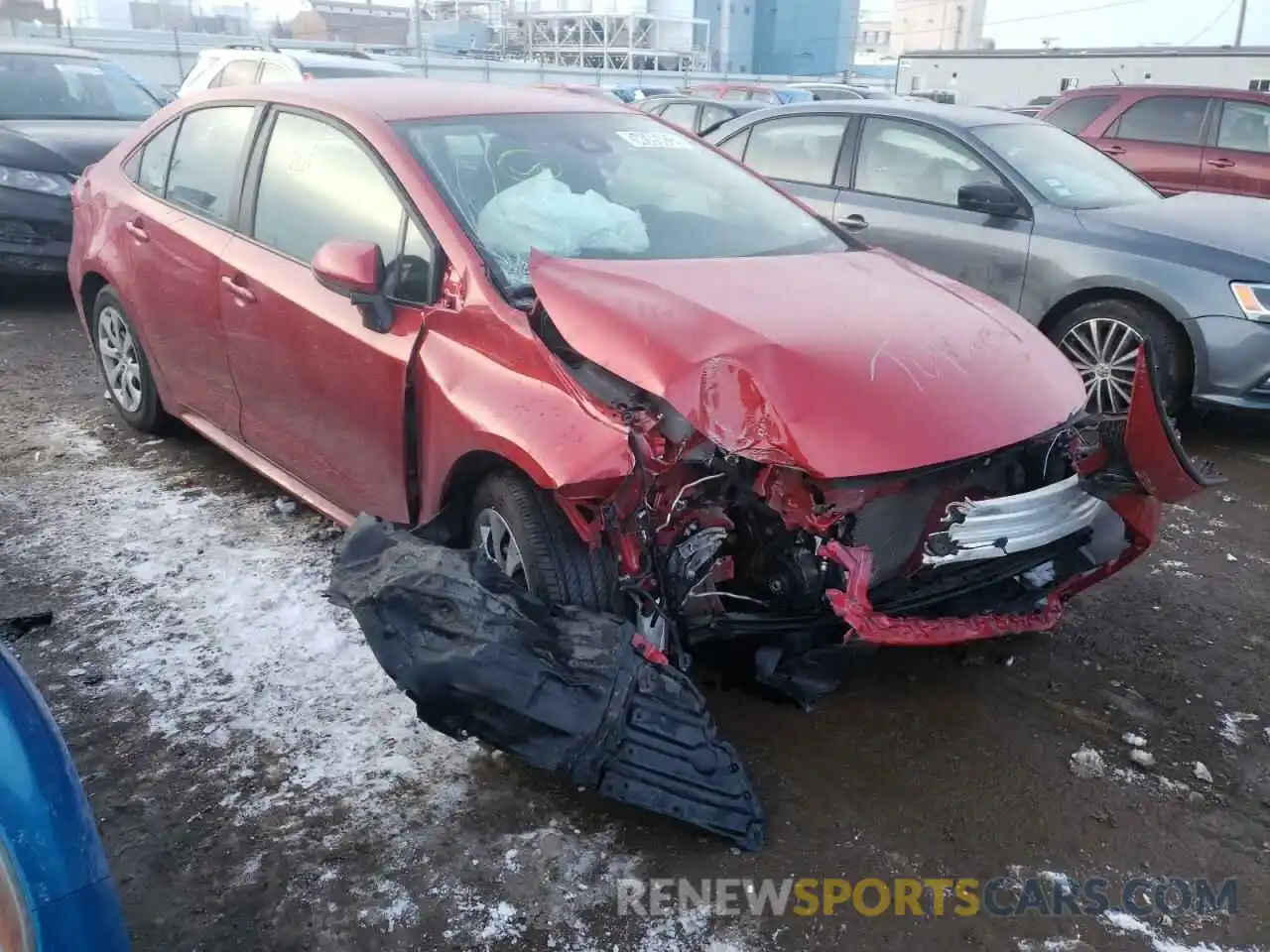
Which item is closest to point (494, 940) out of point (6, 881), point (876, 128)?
point (6, 881)

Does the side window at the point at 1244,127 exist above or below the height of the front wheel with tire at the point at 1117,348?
above

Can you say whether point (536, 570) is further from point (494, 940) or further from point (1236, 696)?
point (1236, 696)

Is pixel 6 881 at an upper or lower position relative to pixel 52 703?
upper

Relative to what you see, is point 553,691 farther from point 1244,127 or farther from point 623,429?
point 1244,127

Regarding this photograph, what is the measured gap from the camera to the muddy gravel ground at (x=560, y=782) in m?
2.41

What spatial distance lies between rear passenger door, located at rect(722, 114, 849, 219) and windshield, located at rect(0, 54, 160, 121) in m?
4.96

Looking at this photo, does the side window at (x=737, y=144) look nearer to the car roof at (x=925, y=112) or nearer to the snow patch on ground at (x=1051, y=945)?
the car roof at (x=925, y=112)

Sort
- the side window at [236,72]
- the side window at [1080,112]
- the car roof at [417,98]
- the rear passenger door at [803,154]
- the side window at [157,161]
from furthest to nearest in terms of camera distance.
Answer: the side window at [236,72]
the side window at [1080,112]
the rear passenger door at [803,154]
the side window at [157,161]
the car roof at [417,98]

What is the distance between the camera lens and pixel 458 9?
4900 centimetres

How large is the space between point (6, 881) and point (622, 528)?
62.2 inches

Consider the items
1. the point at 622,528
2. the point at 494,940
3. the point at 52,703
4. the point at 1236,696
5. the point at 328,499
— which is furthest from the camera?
the point at 328,499

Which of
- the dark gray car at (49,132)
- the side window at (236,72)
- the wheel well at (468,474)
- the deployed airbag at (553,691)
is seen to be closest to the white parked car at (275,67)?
the side window at (236,72)

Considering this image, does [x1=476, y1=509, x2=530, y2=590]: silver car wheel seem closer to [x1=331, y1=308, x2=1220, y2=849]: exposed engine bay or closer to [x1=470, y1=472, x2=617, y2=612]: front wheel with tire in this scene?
[x1=470, y1=472, x2=617, y2=612]: front wheel with tire

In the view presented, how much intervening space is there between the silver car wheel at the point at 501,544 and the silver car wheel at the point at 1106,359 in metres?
3.60
